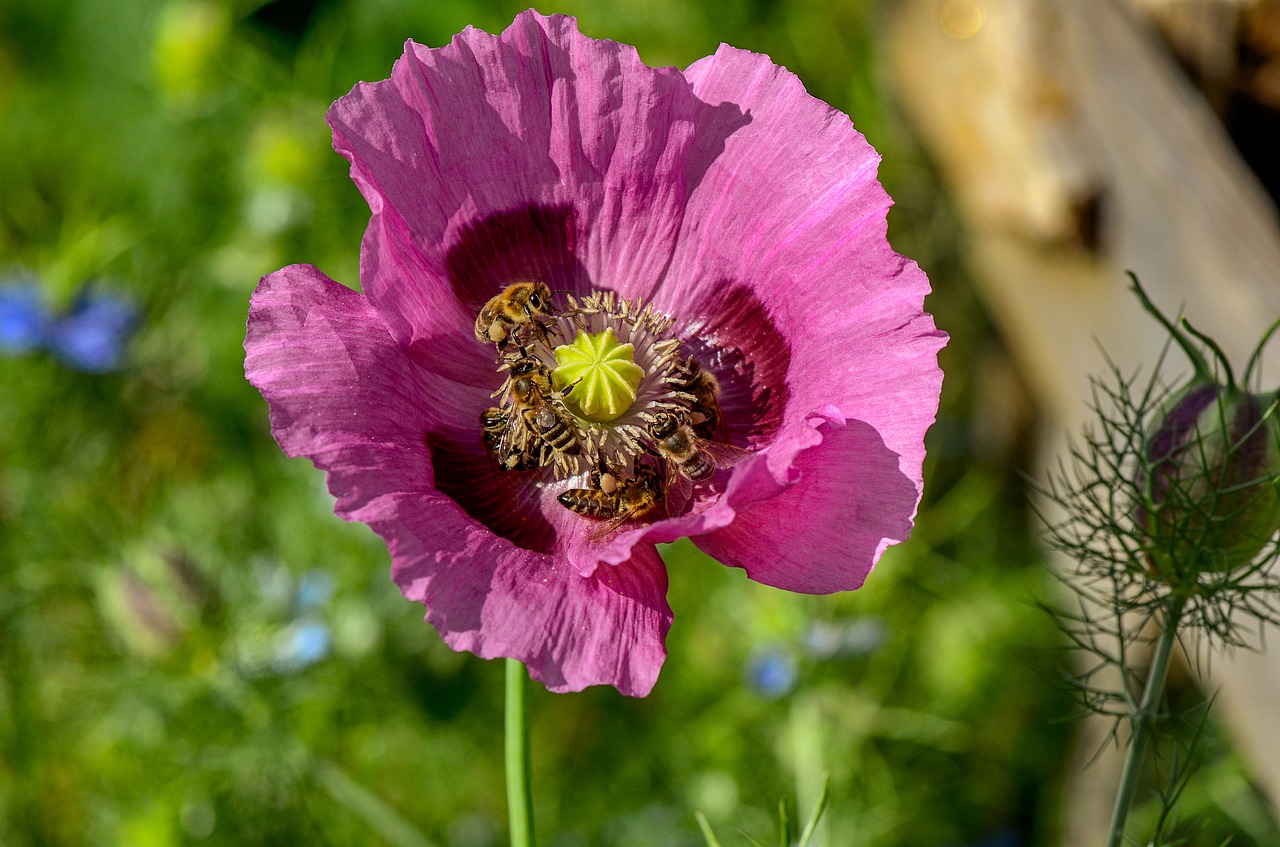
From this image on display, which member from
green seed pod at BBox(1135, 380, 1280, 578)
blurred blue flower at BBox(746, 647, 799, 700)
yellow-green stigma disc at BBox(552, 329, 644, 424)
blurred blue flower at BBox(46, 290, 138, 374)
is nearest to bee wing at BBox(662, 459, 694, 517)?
yellow-green stigma disc at BBox(552, 329, 644, 424)

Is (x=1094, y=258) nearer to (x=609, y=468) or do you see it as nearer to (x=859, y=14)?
(x=609, y=468)

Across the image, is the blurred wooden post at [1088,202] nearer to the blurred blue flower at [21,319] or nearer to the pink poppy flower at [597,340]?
the pink poppy flower at [597,340]

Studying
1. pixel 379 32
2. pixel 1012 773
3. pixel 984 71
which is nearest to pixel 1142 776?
pixel 1012 773

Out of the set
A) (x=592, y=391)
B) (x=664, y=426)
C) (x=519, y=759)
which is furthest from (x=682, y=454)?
(x=519, y=759)

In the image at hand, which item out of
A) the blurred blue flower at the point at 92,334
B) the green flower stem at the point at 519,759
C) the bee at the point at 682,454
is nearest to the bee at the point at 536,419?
the bee at the point at 682,454

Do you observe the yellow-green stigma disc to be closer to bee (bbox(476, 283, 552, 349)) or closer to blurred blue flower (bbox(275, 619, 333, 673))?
bee (bbox(476, 283, 552, 349))

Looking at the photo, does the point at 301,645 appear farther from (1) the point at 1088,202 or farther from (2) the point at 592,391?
(1) the point at 1088,202
